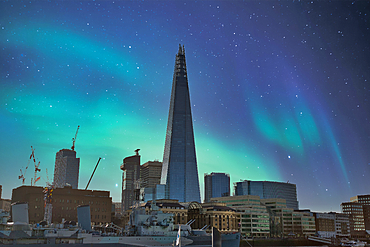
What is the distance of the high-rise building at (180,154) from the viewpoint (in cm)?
19025

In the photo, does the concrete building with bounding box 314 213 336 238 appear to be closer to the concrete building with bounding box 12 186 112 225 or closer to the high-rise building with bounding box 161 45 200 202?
the high-rise building with bounding box 161 45 200 202

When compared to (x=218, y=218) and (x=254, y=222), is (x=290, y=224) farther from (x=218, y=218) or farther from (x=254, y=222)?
(x=218, y=218)

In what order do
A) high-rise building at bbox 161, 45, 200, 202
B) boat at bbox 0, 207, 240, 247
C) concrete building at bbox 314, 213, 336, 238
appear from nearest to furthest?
boat at bbox 0, 207, 240, 247, concrete building at bbox 314, 213, 336, 238, high-rise building at bbox 161, 45, 200, 202

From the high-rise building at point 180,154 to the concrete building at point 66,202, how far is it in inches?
2177

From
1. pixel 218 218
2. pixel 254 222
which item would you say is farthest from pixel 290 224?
pixel 218 218

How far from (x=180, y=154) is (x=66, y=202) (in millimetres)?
76662

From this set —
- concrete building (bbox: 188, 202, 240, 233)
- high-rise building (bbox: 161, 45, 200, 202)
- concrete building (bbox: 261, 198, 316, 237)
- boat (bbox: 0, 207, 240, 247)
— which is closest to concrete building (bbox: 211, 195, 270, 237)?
concrete building (bbox: 188, 202, 240, 233)

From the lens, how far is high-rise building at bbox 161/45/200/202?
190 metres

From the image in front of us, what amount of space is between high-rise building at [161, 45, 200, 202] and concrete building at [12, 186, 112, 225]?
55305 mm

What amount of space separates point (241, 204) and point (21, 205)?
422 feet

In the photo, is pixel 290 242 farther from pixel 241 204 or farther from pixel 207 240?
pixel 207 240

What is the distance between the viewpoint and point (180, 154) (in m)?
190

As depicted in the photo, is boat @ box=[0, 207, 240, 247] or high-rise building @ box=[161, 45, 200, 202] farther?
high-rise building @ box=[161, 45, 200, 202]

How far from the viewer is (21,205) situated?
5406cm
